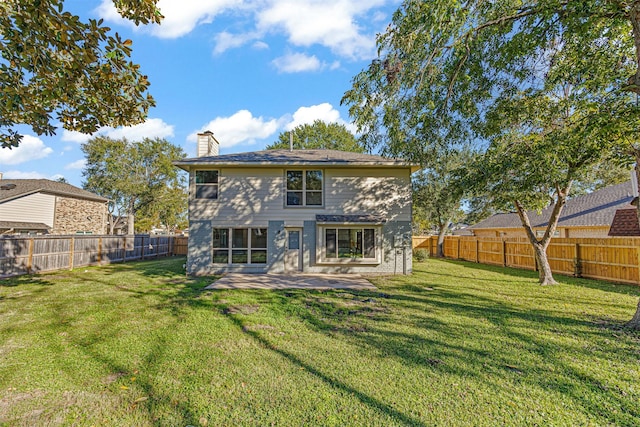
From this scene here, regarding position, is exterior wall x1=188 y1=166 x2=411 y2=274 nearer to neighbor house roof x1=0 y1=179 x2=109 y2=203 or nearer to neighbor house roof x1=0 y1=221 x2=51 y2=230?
neighbor house roof x1=0 y1=221 x2=51 y2=230

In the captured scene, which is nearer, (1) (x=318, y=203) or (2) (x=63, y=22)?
(2) (x=63, y=22)

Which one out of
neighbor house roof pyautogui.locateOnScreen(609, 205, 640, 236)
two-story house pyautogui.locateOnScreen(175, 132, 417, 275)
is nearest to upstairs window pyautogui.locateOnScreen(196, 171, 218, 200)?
two-story house pyautogui.locateOnScreen(175, 132, 417, 275)

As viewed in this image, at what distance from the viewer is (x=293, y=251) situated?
1232 centimetres

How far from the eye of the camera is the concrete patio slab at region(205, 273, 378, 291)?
9.53m

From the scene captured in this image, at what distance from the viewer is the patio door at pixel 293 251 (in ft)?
40.2

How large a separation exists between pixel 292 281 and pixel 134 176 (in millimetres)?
28788

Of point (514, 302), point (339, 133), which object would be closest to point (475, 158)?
point (514, 302)

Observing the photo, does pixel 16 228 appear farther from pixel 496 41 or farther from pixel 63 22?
pixel 496 41

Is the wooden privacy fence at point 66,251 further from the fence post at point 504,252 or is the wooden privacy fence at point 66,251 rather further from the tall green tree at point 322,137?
the fence post at point 504,252

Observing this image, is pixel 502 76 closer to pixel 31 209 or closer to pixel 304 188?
pixel 304 188

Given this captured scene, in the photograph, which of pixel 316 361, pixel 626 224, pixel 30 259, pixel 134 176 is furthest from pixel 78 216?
pixel 626 224

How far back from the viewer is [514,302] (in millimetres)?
7570

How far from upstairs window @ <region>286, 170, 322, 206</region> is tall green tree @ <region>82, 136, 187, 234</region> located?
2266 cm

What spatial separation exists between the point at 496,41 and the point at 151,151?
111ft
